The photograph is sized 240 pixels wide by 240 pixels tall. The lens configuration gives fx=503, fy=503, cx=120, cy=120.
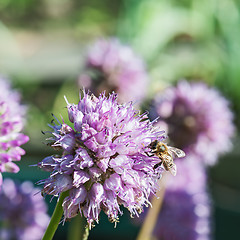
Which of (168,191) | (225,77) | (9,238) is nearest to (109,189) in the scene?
(9,238)

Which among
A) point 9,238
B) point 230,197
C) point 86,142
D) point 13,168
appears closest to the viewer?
point 86,142

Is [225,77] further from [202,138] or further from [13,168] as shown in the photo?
[13,168]

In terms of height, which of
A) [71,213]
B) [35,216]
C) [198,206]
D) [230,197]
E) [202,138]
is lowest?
[71,213]

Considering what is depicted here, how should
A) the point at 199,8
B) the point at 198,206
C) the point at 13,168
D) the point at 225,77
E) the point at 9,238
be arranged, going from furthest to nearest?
the point at 199,8 → the point at 225,77 → the point at 198,206 → the point at 9,238 → the point at 13,168

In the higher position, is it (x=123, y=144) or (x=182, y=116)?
(x=182, y=116)

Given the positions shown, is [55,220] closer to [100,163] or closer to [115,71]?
[100,163]

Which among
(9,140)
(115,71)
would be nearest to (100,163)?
(9,140)

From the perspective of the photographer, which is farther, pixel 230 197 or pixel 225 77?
pixel 225 77

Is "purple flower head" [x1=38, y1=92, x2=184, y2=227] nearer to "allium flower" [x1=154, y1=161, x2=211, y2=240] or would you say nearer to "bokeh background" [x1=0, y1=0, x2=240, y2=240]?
"allium flower" [x1=154, y1=161, x2=211, y2=240]
